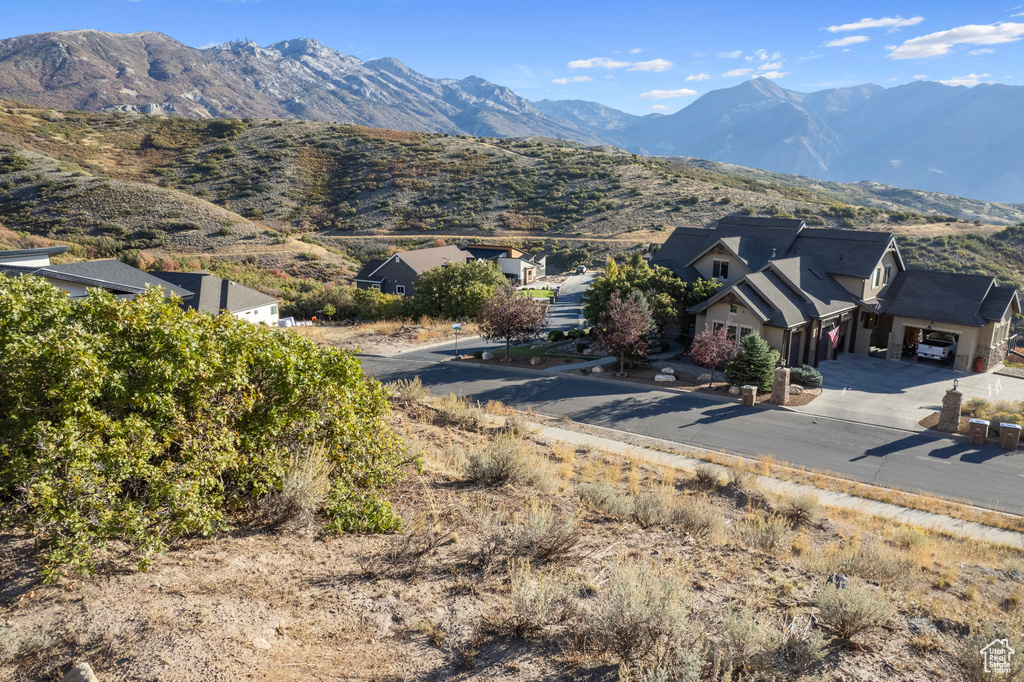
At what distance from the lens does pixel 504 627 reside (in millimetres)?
6598

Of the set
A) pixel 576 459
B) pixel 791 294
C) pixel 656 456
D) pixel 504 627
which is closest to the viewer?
pixel 504 627

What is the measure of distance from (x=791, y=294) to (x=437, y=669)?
29763 mm

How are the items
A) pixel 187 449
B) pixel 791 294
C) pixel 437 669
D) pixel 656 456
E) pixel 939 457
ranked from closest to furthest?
pixel 437 669 → pixel 187 449 → pixel 656 456 → pixel 939 457 → pixel 791 294

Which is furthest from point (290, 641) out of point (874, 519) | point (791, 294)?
point (791, 294)

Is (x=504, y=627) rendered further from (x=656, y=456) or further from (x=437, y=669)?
(x=656, y=456)

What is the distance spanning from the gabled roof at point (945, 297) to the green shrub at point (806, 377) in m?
9.09

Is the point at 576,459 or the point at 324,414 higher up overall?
the point at 324,414

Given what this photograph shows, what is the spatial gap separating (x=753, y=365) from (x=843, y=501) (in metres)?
11.0

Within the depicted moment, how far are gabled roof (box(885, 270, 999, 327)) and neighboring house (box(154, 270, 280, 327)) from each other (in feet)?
130

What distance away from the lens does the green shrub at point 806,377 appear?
27.1 m

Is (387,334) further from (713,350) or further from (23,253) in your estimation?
(713,350)

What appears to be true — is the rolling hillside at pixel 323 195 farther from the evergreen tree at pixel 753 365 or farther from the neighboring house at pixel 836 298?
the evergreen tree at pixel 753 365

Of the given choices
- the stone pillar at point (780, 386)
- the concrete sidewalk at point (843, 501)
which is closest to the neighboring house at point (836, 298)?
the stone pillar at point (780, 386)

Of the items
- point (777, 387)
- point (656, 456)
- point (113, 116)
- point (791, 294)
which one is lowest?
point (656, 456)
